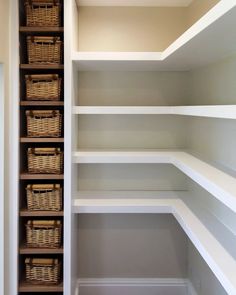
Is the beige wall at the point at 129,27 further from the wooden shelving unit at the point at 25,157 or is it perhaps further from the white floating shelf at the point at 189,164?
the white floating shelf at the point at 189,164

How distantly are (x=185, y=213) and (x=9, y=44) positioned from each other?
1628mm

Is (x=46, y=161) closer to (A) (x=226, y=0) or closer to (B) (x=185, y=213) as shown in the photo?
(B) (x=185, y=213)

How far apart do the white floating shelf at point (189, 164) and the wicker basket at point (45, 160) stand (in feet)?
0.44

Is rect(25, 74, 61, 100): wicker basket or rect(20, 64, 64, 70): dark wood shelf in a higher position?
rect(20, 64, 64, 70): dark wood shelf

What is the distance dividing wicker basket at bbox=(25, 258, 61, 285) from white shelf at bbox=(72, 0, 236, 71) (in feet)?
4.73

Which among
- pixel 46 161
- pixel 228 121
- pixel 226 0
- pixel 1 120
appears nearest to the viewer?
pixel 226 0

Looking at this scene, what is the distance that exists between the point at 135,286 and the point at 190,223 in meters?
1.27

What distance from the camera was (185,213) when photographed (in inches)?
99.4

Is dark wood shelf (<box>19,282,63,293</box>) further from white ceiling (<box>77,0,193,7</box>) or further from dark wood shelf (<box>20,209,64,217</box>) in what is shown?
white ceiling (<box>77,0,193,7</box>)

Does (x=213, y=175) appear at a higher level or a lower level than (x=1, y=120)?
lower

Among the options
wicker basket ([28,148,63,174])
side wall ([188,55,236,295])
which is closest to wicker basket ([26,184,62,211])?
wicker basket ([28,148,63,174])

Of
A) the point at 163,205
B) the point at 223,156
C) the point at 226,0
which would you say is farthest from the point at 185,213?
the point at 226,0

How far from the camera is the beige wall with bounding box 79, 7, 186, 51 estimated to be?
10.1 ft

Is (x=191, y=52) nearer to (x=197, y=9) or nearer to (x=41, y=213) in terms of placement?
(x=197, y=9)
